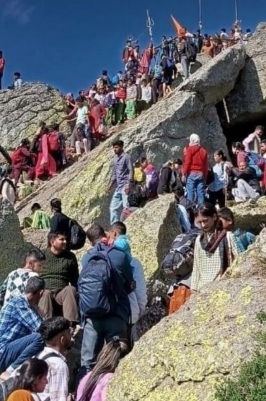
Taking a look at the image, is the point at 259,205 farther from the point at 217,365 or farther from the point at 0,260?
the point at 217,365

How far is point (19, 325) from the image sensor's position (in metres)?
7.45

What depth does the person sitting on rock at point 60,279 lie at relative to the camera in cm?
886

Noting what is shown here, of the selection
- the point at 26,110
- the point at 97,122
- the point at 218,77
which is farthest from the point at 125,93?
the point at 26,110

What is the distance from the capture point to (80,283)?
8086 millimetres

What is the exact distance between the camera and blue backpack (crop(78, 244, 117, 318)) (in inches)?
310

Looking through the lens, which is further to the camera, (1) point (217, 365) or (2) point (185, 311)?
(2) point (185, 311)

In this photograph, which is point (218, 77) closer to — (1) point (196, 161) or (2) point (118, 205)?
(1) point (196, 161)

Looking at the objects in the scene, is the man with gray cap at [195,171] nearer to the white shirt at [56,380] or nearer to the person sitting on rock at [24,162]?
the person sitting on rock at [24,162]

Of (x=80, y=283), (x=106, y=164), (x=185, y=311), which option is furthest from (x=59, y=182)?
(x=185, y=311)

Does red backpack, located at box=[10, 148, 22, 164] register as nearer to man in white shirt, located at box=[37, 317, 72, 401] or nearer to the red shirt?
the red shirt

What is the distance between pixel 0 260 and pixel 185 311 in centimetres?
545

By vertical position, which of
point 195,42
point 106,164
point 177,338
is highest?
point 195,42

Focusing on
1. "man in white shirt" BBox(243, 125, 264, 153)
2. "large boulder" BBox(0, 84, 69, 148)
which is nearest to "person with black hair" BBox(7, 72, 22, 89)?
"large boulder" BBox(0, 84, 69, 148)

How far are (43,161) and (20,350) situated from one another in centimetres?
1589
